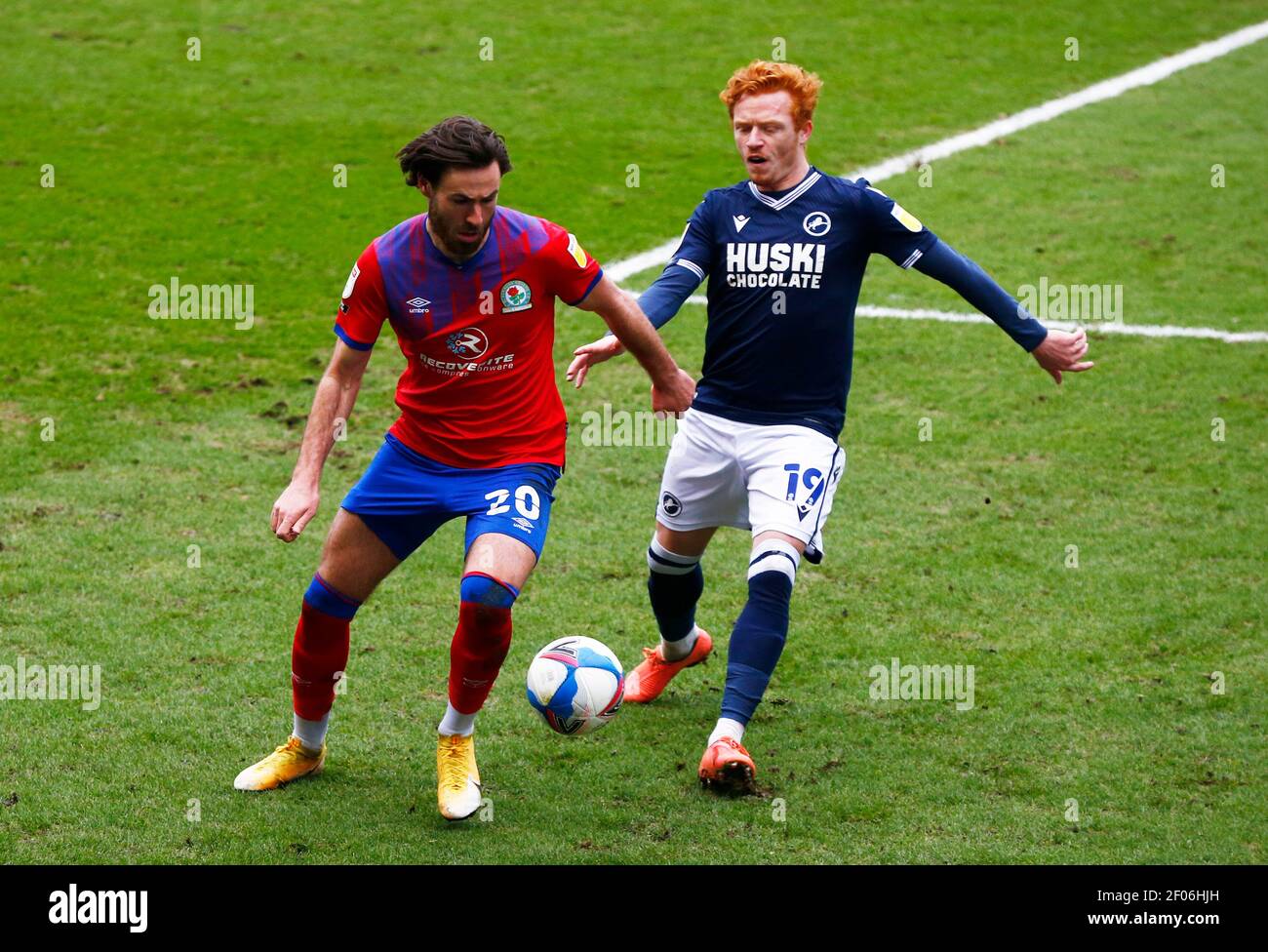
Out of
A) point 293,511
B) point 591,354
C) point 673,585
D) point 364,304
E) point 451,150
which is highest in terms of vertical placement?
point 451,150

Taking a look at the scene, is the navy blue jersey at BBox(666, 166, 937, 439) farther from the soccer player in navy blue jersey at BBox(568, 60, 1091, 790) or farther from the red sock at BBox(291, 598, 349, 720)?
the red sock at BBox(291, 598, 349, 720)

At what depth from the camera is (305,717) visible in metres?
6.54

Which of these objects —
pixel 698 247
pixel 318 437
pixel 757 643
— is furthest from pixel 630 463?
pixel 318 437

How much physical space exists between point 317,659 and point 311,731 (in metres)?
0.35

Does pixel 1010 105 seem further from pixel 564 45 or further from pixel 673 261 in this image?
pixel 673 261

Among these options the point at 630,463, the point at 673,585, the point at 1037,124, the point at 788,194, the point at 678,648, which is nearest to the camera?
the point at 788,194

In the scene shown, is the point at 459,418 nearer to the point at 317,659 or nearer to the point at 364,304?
the point at 364,304

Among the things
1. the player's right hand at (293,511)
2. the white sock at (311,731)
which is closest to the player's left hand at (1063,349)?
the player's right hand at (293,511)

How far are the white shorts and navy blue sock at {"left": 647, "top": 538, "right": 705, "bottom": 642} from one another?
0.20 metres

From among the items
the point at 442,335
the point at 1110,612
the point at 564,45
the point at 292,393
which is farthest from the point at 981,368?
the point at 564,45

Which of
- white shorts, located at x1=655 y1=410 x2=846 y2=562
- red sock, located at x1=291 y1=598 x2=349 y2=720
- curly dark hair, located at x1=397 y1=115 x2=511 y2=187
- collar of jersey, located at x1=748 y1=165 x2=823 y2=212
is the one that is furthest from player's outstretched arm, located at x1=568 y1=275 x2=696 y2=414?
red sock, located at x1=291 y1=598 x2=349 y2=720

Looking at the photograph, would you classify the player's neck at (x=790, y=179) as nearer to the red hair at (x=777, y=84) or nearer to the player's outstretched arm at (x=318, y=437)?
the red hair at (x=777, y=84)

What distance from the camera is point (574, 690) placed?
633cm

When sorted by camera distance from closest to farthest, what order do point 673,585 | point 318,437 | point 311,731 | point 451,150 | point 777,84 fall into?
point 451,150
point 318,437
point 311,731
point 777,84
point 673,585
